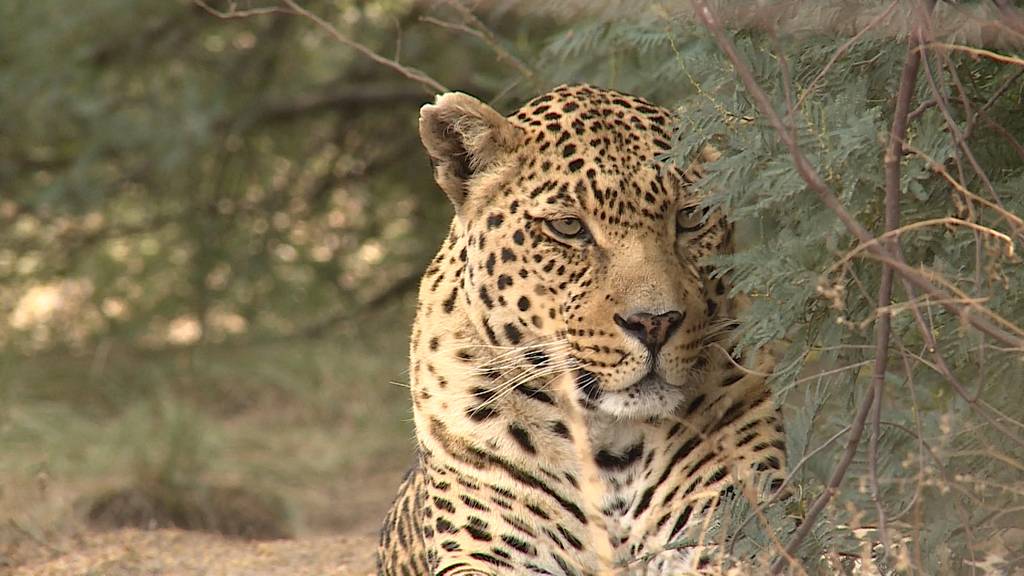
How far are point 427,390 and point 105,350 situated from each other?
6934 millimetres

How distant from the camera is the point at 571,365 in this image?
4.59 meters

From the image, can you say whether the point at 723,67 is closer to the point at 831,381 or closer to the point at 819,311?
the point at 819,311

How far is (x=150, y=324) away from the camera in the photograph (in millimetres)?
11734

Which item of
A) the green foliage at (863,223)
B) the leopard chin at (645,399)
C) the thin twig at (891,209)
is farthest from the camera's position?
the leopard chin at (645,399)

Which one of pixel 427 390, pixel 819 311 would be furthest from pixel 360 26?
pixel 819 311

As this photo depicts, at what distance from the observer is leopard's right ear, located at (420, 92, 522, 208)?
Result: 4.80 meters

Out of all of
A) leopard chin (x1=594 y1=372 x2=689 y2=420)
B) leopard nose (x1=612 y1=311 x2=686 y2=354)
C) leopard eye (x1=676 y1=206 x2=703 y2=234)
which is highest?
leopard eye (x1=676 y1=206 x2=703 y2=234)

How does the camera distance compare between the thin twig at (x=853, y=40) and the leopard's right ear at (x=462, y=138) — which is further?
the leopard's right ear at (x=462, y=138)

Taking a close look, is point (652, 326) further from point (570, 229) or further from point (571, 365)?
point (570, 229)

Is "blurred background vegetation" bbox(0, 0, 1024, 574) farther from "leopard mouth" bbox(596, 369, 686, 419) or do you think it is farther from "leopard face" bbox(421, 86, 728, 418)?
"leopard mouth" bbox(596, 369, 686, 419)

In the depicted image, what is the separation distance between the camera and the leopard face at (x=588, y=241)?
14.7 ft

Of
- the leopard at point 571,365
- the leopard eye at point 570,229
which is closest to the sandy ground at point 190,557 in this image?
the leopard at point 571,365

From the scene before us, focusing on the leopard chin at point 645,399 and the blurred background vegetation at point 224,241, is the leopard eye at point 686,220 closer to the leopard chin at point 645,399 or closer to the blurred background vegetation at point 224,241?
the leopard chin at point 645,399

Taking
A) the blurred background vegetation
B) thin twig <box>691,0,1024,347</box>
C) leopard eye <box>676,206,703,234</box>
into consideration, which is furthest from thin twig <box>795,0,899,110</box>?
the blurred background vegetation
